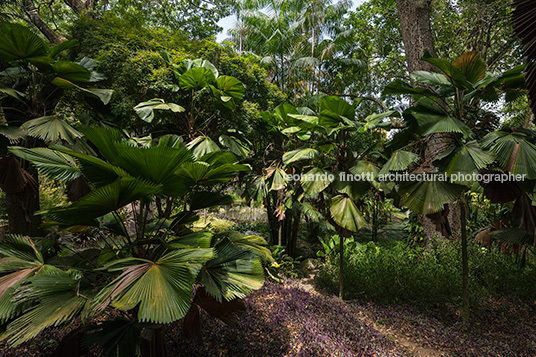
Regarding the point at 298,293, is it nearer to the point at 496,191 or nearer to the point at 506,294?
the point at 496,191

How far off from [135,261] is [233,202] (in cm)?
128

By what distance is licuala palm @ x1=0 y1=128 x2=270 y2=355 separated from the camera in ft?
3.81

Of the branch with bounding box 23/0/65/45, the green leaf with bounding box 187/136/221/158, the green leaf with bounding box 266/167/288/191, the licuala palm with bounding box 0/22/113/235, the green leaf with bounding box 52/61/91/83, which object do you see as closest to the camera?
the licuala palm with bounding box 0/22/113/235

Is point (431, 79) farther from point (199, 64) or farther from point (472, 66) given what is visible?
point (199, 64)

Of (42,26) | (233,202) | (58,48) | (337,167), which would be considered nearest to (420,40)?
(337,167)

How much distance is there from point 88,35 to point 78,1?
2402mm

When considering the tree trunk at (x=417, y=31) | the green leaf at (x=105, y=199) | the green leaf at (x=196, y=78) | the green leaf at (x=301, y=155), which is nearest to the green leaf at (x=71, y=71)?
the green leaf at (x=196, y=78)

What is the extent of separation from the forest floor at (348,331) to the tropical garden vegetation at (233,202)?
0.8 inches

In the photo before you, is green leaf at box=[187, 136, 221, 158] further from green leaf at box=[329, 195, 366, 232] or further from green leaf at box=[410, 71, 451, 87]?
green leaf at box=[410, 71, 451, 87]

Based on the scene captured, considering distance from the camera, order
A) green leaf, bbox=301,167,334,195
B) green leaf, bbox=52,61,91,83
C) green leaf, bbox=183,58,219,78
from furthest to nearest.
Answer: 1. green leaf, bbox=183,58,219,78
2. green leaf, bbox=301,167,334,195
3. green leaf, bbox=52,61,91,83

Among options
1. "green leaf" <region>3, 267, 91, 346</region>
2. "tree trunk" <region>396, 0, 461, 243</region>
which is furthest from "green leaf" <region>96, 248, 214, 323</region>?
"tree trunk" <region>396, 0, 461, 243</region>

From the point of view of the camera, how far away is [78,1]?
6121mm

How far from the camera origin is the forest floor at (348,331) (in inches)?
89.1

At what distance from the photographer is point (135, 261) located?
1.40m
